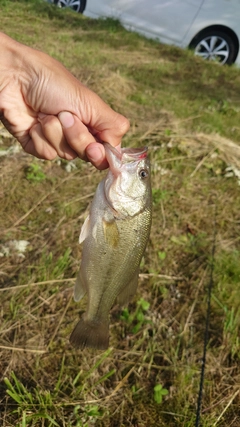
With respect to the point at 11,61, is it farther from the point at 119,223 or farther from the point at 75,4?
the point at 75,4

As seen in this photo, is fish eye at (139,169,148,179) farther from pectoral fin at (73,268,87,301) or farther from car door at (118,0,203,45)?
car door at (118,0,203,45)

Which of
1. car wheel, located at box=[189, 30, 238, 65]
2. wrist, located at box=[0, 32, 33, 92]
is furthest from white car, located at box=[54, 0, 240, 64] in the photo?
wrist, located at box=[0, 32, 33, 92]

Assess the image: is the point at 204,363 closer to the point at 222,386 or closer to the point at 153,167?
the point at 222,386

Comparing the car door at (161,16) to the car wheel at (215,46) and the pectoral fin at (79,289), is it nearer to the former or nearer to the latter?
the car wheel at (215,46)

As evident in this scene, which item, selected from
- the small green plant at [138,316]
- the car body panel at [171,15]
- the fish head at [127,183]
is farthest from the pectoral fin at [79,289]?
the car body panel at [171,15]

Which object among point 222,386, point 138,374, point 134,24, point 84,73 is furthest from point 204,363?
point 134,24
